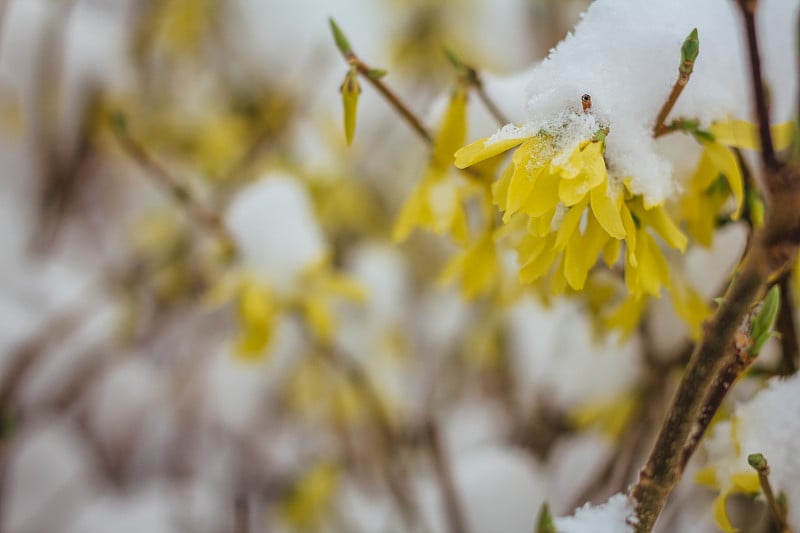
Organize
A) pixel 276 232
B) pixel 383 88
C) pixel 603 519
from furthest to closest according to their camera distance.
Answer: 1. pixel 276 232
2. pixel 383 88
3. pixel 603 519

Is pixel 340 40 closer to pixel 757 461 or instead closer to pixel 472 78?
pixel 472 78

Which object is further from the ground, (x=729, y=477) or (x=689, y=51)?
(x=689, y=51)

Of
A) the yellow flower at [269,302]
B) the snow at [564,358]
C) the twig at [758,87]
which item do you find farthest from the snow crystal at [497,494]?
the twig at [758,87]

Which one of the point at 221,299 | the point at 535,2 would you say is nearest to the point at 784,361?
the point at 221,299

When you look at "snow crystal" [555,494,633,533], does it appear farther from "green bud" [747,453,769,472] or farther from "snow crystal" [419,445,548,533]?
"snow crystal" [419,445,548,533]

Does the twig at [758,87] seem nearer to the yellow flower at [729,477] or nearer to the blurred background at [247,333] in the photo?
the yellow flower at [729,477]

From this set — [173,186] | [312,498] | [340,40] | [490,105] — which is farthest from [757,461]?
[312,498]
